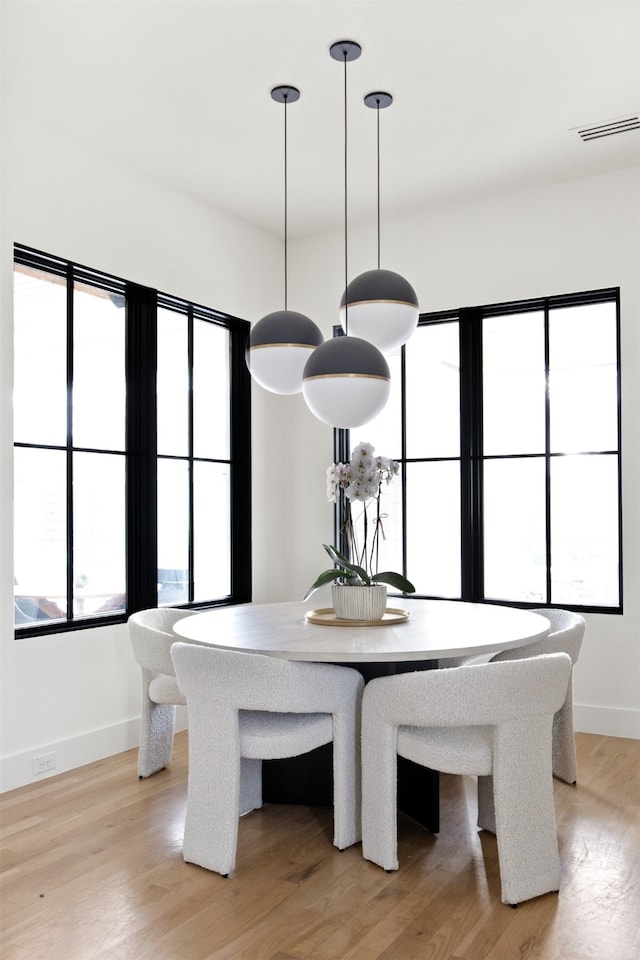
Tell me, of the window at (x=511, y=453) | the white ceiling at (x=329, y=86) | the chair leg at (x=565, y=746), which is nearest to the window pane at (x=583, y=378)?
the window at (x=511, y=453)

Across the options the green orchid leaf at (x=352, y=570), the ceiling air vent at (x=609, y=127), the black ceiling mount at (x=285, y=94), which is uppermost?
the ceiling air vent at (x=609, y=127)

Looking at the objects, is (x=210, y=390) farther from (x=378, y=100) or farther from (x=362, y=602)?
(x=362, y=602)

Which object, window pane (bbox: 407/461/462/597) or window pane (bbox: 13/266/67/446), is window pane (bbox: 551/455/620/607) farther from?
window pane (bbox: 13/266/67/446)

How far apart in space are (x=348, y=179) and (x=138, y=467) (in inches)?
76.2

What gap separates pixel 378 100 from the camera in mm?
3518

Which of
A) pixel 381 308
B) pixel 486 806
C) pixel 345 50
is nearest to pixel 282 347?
pixel 381 308

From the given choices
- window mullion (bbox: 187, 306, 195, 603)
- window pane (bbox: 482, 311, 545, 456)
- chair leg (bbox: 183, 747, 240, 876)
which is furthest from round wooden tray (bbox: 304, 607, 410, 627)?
window pane (bbox: 482, 311, 545, 456)

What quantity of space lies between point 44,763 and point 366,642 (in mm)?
1776

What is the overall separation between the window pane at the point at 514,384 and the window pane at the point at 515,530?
0.42 feet

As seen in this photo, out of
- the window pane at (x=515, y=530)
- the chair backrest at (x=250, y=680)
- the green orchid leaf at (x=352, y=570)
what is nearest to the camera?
Answer: the chair backrest at (x=250, y=680)

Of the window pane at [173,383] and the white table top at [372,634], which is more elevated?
the window pane at [173,383]

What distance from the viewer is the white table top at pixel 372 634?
262cm

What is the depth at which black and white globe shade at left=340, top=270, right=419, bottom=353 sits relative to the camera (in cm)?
312

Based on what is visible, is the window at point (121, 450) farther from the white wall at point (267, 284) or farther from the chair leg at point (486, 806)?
the chair leg at point (486, 806)
